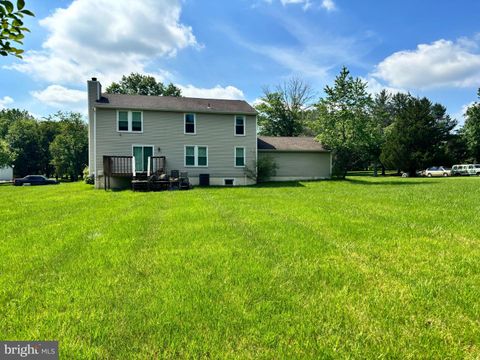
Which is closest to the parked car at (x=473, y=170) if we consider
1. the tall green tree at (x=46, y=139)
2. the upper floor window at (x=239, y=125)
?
the upper floor window at (x=239, y=125)

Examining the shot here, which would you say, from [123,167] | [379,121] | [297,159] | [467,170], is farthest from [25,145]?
[467,170]

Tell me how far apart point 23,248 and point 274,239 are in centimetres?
439

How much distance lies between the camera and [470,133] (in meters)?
38.0

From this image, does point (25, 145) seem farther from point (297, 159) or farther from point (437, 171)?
point (437, 171)

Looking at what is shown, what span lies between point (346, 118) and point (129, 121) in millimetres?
15703

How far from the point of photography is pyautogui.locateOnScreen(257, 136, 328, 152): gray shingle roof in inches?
903

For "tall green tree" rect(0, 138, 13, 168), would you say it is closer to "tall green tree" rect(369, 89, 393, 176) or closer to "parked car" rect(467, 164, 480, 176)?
"tall green tree" rect(369, 89, 393, 176)

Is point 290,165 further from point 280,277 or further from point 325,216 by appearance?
point 280,277

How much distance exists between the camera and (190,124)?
2019 cm

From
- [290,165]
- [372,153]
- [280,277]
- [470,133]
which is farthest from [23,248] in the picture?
[470,133]

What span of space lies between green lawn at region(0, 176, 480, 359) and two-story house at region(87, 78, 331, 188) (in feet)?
42.3

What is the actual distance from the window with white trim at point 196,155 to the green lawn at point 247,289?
1354cm

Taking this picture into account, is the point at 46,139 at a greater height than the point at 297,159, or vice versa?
the point at 46,139

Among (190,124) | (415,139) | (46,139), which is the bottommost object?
(190,124)
